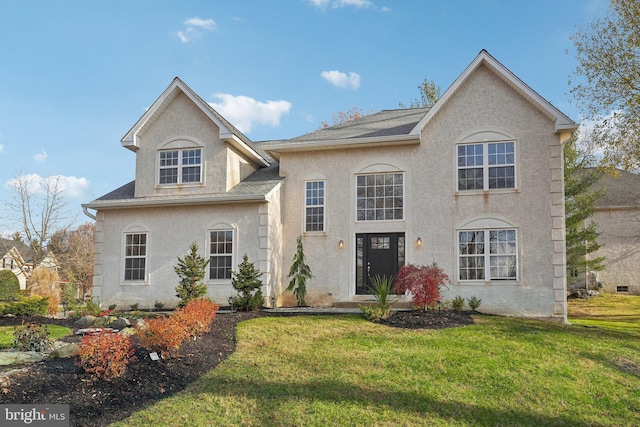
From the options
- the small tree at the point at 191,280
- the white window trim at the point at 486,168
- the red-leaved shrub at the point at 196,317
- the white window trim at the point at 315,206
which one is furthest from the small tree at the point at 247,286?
the white window trim at the point at 486,168

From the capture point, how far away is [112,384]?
7008 millimetres

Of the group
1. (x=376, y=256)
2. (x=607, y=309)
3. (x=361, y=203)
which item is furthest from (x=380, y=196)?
(x=607, y=309)

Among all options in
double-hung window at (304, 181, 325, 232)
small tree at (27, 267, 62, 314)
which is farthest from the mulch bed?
small tree at (27, 267, 62, 314)

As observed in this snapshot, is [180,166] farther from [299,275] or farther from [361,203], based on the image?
[361,203]

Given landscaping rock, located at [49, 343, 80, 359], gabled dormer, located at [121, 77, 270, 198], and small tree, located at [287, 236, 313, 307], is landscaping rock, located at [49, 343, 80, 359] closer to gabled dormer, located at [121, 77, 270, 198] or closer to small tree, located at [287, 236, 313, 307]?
small tree, located at [287, 236, 313, 307]

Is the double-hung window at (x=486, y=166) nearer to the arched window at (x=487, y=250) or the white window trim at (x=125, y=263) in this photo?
the arched window at (x=487, y=250)

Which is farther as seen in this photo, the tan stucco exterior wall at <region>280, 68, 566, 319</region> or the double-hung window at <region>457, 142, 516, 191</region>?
the double-hung window at <region>457, 142, 516, 191</region>

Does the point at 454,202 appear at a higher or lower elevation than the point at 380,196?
lower

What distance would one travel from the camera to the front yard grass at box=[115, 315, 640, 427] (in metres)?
6.61

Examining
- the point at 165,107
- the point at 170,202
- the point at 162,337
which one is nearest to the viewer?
the point at 162,337

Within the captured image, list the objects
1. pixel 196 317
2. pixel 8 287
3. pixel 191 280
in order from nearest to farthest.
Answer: pixel 196 317 < pixel 191 280 < pixel 8 287

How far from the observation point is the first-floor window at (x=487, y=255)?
14.8 metres

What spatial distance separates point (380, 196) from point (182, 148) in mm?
7051

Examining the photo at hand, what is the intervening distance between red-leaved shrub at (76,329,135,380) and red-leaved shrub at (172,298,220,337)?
1718mm
